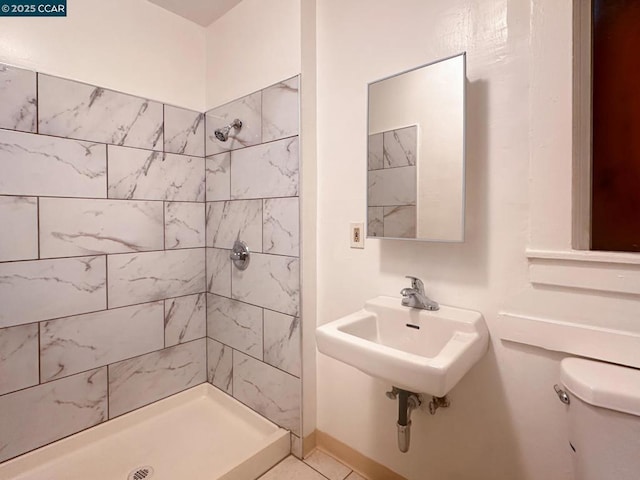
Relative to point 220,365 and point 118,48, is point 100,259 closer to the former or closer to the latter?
point 220,365

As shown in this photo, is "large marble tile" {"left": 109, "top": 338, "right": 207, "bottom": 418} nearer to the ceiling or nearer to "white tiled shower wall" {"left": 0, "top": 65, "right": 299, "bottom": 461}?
"white tiled shower wall" {"left": 0, "top": 65, "right": 299, "bottom": 461}

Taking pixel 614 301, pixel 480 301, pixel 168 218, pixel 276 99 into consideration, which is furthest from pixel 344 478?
pixel 276 99

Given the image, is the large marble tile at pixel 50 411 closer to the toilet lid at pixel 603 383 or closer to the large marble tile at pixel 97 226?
the large marble tile at pixel 97 226

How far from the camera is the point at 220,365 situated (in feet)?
6.44

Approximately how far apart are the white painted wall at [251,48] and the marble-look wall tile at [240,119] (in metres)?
0.05

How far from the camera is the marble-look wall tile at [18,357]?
1354 millimetres

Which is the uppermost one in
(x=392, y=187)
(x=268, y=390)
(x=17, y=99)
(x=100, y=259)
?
(x=17, y=99)

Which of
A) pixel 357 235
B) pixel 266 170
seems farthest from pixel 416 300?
pixel 266 170

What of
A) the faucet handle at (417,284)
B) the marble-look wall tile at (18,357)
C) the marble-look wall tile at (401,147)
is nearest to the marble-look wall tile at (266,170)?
the marble-look wall tile at (401,147)

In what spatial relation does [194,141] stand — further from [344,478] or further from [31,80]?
[344,478]

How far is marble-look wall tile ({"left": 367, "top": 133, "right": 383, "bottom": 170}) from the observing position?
131 cm

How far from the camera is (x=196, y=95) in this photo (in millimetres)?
1968

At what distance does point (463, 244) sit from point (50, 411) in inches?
77.2

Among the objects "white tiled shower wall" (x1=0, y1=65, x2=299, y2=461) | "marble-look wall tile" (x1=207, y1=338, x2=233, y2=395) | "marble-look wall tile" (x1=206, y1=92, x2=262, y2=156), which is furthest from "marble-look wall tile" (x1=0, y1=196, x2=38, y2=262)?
"marble-look wall tile" (x1=207, y1=338, x2=233, y2=395)
